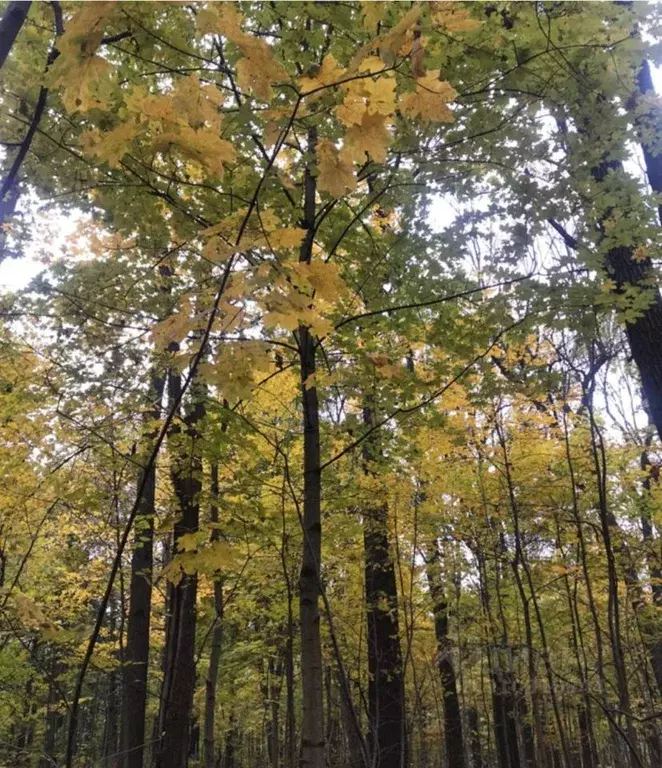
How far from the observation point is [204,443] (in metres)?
3.92

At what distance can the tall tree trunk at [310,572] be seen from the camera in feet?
9.23

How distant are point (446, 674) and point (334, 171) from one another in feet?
39.0

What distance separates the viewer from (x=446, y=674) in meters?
11.4

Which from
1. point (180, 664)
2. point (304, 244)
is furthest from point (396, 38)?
point (180, 664)

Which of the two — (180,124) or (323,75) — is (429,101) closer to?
(323,75)

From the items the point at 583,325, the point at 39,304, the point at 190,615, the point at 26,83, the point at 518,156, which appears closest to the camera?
the point at 26,83

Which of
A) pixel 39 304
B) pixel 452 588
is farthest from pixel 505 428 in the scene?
pixel 39 304

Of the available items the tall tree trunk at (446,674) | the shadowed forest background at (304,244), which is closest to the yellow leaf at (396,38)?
the shadowed forest background at (304,244)

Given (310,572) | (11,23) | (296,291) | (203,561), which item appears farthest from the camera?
(310,572)

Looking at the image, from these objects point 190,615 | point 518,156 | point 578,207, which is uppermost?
point 518,156

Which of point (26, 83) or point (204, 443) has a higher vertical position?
point (26, 83)

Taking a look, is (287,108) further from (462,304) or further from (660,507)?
(660,507)

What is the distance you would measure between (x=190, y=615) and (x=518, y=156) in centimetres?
598

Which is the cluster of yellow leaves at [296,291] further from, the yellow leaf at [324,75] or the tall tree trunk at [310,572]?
the tall tree trunk at [310,572]
